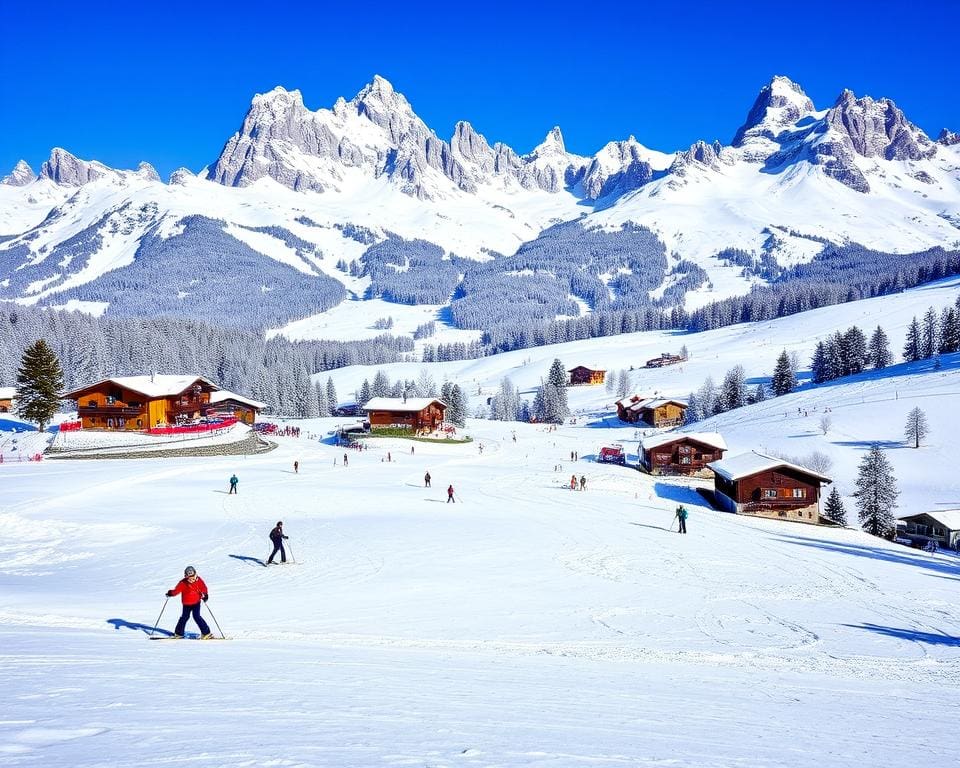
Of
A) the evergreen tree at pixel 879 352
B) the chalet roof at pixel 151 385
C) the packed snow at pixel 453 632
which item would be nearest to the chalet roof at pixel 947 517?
the packed snow at pixel 453 632

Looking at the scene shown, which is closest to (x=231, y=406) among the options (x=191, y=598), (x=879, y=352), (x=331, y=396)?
(x=331, y=396)

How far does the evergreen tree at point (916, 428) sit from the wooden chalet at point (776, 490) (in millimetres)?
24365

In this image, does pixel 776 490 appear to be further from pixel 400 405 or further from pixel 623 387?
pixel 623 387

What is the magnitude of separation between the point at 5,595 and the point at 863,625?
72.6 ft

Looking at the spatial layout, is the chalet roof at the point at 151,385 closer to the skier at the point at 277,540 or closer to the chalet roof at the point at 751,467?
the skier at the point at 277,540

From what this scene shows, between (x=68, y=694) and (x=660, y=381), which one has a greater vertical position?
(x=660, y=381)

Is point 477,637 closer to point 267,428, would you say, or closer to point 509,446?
point 509,446

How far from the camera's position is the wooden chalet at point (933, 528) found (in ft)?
162

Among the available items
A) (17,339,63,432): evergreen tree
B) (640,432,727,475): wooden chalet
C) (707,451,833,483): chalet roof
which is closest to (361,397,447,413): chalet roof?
(640,432,727,475): wooden chalet

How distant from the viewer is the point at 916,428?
226 feet

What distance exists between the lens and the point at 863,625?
1727cm

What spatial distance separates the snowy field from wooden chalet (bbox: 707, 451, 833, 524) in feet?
53.9

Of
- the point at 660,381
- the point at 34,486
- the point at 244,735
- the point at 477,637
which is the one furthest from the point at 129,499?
the point at 660,381

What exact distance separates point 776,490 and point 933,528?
1201 cm
